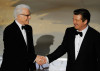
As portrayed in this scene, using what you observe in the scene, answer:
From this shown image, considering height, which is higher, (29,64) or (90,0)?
(90,0)

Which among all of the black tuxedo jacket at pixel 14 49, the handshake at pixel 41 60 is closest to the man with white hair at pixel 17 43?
the black tuxedo jacket at pixel 14 49

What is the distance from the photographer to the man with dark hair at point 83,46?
3.21m

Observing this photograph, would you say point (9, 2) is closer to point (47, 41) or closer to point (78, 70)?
point (47, 41)

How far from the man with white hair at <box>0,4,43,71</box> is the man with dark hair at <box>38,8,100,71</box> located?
1.95 ft

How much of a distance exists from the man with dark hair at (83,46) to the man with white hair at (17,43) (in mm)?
594

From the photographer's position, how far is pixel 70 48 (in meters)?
3.29

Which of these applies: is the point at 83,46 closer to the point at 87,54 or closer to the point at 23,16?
the point at 87,54

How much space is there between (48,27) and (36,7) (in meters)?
1.18

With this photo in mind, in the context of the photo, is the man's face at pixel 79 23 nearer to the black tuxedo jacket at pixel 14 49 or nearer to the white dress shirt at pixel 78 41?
the white dress shirt at pixel 78 41

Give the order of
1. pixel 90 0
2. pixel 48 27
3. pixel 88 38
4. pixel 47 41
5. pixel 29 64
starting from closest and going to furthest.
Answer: pixel 88 38 < pixel 29 64 < pixel 47 41 < pixel 48 27 < pixel 90 0

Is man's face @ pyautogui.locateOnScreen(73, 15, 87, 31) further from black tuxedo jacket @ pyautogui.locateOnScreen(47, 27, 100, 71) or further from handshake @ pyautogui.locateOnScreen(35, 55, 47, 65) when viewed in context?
handshake @ pyautogui.locateOnScreen(35, 55, 47, 65)

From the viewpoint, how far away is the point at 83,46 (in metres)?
3.22

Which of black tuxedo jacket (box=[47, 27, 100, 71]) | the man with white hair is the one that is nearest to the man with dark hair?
black tuxedo jacket (box=[47, 27, 100, 71])

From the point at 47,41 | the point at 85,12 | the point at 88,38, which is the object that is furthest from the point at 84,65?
the point at 47,41
